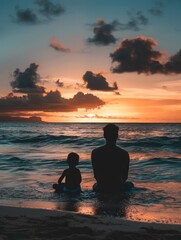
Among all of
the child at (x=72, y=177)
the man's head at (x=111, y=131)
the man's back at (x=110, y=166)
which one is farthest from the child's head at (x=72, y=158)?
the man's head at (x=111, y=131)

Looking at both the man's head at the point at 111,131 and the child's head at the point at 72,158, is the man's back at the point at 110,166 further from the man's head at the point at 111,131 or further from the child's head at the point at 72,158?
the child's head at the point at 72,158

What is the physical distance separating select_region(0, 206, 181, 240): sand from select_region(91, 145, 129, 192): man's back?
2045mm

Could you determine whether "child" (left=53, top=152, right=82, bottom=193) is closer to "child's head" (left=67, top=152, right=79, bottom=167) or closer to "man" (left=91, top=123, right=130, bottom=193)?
"child's head" (left=67, top=152, right=79, bottom=167)

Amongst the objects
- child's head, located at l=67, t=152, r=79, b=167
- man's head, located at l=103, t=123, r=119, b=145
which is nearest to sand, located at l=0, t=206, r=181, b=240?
man's head, located at l=103, t=123, r=119, b=145

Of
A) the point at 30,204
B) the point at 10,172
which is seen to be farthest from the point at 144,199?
the point at 10,172

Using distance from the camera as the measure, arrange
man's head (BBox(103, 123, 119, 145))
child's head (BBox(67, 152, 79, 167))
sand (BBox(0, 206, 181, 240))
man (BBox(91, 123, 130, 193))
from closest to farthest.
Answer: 1. sand (BBox(0, 206, 181, 240))
2. man's head (BBox(103, 123, 119, 145))
3. man (BBox(91, 123, 130, 193))
4. child's head (BBox(67, 152, 79, 167))

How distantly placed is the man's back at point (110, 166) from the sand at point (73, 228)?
2.05m

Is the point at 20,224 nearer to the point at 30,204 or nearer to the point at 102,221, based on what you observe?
the point at 102,221

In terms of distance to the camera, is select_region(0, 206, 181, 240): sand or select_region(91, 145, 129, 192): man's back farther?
select_region(91, 145, 129, 192): man's back

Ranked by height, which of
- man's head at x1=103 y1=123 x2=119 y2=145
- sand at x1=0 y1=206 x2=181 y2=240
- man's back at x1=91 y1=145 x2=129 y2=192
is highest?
man's head at x1=103 y1=123 x2=119 y2=145

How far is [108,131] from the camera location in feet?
22.6

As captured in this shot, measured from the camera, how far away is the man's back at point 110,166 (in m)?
7.30

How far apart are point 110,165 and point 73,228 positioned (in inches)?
112

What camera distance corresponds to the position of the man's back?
7297mm
